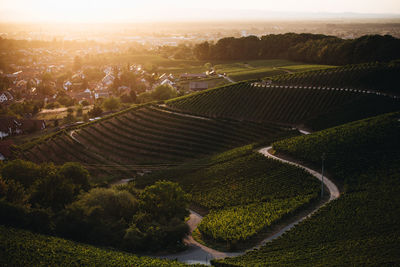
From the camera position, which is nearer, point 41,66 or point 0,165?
point 0,165

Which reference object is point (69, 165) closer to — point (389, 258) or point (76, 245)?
point (76, 245)

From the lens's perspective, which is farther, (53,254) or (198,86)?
(198,86)

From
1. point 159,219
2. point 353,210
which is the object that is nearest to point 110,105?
point 159,219

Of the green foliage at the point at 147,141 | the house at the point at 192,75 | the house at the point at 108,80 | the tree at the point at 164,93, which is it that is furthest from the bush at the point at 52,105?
the green foliage at the point at 147,141

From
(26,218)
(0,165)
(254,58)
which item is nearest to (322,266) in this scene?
(26,218)

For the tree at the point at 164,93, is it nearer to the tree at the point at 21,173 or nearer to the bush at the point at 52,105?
the bush at the point at 52,105

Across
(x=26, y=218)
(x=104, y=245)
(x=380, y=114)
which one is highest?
(x=380, y=114)

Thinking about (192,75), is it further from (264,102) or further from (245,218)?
Result: (245,218)
